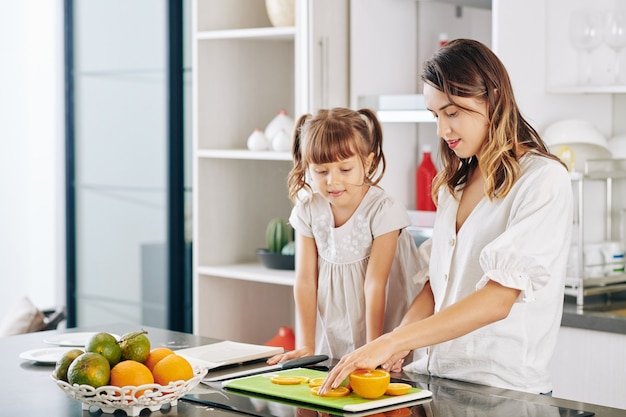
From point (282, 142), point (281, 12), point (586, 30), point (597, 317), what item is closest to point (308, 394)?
point (597, 317)

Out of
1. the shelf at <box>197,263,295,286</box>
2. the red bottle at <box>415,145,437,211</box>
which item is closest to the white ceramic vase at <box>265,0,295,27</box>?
the red bottle at <box>415,145,437,211</box>

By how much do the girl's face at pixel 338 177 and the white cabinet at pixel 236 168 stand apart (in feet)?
3.71

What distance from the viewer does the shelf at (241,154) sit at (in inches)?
143

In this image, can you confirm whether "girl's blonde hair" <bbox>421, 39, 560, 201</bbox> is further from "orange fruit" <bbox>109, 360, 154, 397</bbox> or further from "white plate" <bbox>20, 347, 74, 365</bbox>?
"white plate" <bbox>20, 347, 74, 365</bbox>

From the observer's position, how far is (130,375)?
169cm

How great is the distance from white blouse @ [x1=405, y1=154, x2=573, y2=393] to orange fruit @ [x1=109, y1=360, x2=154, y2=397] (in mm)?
665

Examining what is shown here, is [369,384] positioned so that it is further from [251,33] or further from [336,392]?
→ [251,33]

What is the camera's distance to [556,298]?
1989 mm

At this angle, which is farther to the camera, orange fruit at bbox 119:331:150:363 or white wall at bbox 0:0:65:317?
white wall at bbox 0:0:65:317

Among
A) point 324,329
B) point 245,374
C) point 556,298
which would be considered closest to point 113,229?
point 324,329

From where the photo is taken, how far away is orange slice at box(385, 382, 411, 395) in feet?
5.80

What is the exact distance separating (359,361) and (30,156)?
3406 mm

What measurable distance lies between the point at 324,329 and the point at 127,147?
203 cm

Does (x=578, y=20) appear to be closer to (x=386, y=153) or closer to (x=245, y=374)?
(x=386, y=153)
